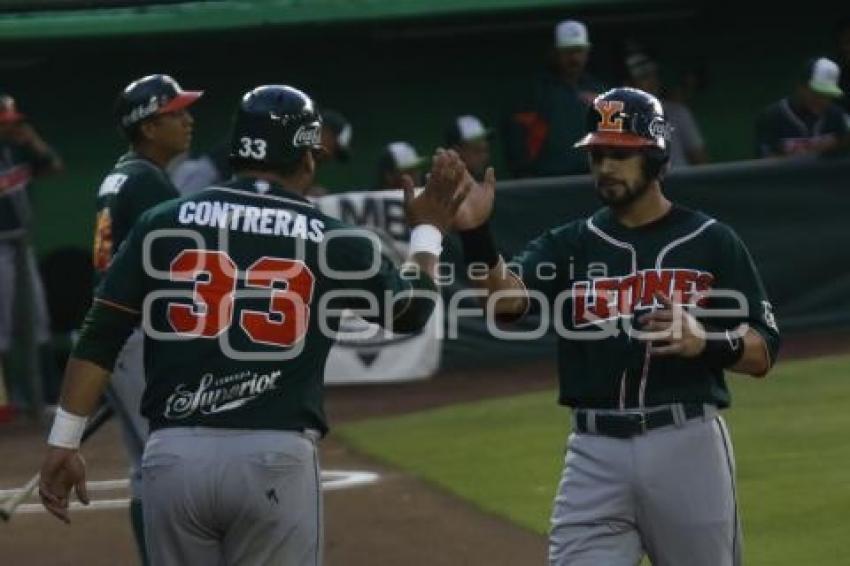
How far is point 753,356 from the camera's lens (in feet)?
19.4

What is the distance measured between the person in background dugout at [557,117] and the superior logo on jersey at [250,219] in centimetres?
850

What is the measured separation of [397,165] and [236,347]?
27.4 ft

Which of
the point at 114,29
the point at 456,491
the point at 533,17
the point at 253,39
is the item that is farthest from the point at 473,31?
the point at 456,491

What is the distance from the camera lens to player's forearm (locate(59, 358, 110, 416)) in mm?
5609

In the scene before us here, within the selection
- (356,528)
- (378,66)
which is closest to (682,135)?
(378,66)

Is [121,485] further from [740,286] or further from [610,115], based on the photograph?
[740,286]

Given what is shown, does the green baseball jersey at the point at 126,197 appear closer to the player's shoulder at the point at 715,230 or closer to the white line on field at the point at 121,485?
the white line on field at the point at 121,485

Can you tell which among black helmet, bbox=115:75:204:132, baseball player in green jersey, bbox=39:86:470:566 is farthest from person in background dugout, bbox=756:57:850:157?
baseball player in green jersey, bbox=39:86:470:566

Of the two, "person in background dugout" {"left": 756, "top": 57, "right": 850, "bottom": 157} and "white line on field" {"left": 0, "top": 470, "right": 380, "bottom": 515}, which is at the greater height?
"person in background dugout" {"left": 756, "top": 57, "right": 850, "bottom": 157}

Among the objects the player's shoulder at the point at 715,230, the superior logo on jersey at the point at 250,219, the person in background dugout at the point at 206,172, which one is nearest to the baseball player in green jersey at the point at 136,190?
the superior logo on jersey at the point at 250,219

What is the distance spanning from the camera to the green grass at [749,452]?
8789mm

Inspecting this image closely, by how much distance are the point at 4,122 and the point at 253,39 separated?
293 centimetres

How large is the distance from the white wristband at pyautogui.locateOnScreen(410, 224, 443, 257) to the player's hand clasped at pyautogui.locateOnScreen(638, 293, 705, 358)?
23.5 inches

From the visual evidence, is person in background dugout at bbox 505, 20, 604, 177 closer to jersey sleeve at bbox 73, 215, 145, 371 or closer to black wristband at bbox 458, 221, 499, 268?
black wristband at bbox 458, 221, 499, 268
